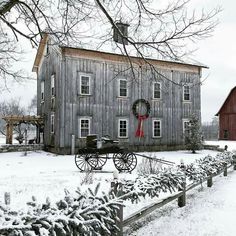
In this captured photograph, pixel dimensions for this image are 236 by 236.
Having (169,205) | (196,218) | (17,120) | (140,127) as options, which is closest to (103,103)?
(140,127)

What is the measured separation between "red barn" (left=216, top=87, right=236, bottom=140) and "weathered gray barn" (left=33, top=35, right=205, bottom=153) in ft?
38.9

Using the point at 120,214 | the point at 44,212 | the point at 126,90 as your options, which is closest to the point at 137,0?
the point at 120,214

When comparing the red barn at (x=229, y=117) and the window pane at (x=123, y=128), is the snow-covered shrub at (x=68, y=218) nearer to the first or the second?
the window pane at (x=123, y=128)

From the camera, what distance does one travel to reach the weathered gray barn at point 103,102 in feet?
74.8

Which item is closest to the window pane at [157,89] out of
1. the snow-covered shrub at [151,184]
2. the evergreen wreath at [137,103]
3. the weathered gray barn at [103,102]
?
the weathered gray barn at [103,102]

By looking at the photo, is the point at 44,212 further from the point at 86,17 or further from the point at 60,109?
the point at 60,109

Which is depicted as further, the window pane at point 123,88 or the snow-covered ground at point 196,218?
the window pane at point 123,88

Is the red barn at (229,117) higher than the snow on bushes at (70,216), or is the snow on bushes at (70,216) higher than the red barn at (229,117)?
the red barn at (229,117)

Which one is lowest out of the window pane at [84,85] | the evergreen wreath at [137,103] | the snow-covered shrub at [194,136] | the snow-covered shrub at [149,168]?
the snow-covered shrub at [149,168]

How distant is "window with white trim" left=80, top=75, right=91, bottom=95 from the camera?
23375 millimetres

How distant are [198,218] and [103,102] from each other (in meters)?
17.3

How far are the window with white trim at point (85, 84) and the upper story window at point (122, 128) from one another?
345 centimetres

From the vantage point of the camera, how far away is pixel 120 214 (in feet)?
18.0

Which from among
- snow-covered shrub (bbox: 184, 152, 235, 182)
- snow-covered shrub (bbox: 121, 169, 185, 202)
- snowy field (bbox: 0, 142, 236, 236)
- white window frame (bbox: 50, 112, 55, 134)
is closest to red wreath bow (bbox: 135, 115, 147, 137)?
white window frame (bbox: 50, 112, 55, 134)
